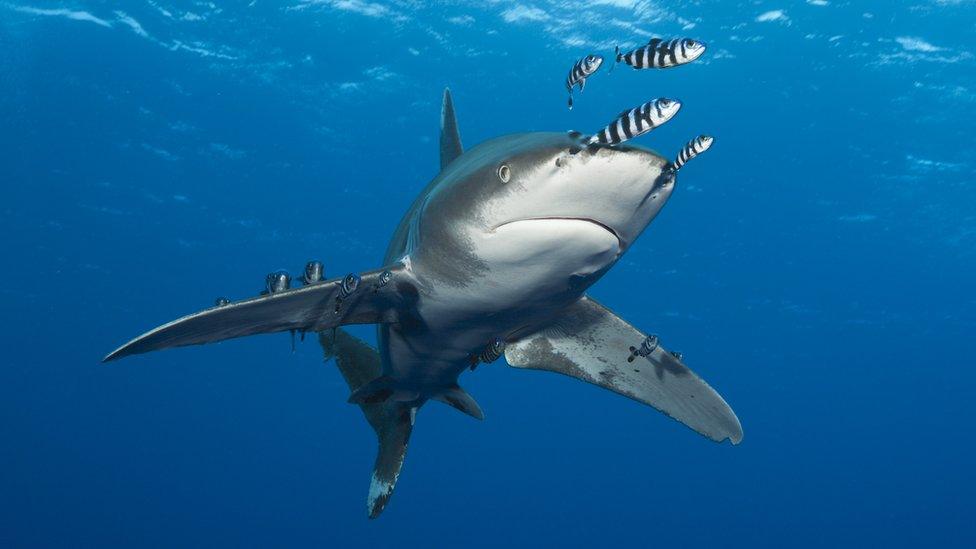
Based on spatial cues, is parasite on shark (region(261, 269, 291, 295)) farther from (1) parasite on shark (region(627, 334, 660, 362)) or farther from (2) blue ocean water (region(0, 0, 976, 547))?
(2) blue ocean water (region(0, 0, 976, 547))

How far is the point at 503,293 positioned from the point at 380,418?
3899mm

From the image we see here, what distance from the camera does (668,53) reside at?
4785mm

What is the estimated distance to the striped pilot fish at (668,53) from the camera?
4.69m

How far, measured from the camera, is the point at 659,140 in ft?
70.5

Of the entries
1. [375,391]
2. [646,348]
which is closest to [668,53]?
[646,348]

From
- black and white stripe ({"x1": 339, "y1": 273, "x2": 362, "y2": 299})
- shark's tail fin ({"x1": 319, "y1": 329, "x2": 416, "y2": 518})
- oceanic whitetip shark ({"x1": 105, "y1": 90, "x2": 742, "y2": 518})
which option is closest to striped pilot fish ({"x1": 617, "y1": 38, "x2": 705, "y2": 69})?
oceanic whitetip shark ({"x1": 105, "y1": 90, "x2": 742, "y2": 518})

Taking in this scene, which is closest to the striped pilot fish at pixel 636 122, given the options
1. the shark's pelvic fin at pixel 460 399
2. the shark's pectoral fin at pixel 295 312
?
the shark's pectoral fin at pixel 295 312

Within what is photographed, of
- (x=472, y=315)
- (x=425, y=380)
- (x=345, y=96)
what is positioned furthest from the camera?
(x=345, y=96)

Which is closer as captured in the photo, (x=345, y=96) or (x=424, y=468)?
(x=345, y=96)

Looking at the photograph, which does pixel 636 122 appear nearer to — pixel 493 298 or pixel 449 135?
pixel 493 298

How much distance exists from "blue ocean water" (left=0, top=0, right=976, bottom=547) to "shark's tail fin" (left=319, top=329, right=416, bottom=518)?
13.2 metres

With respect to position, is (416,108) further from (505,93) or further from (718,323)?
(718,323)

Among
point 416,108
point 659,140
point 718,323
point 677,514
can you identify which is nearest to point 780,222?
point 659,140

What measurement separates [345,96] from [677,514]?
11674 cm
